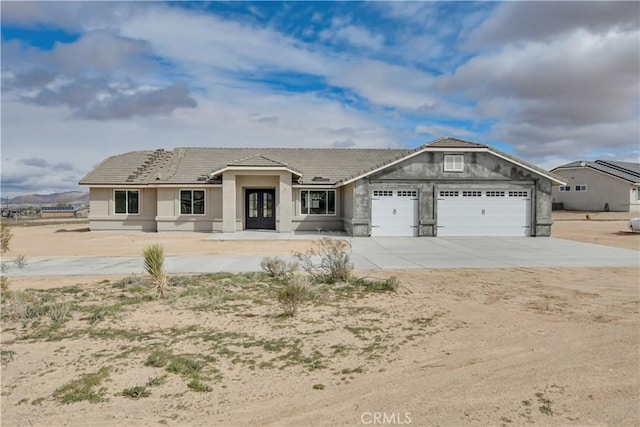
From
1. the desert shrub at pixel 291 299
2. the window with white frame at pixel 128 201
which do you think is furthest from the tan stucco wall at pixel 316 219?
the desert shrub at pixel 291 299

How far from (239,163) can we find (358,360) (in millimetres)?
19990

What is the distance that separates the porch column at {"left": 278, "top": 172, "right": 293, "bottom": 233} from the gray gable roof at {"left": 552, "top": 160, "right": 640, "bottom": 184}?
112 ft

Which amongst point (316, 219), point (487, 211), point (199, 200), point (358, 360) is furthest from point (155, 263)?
point (487, 211)

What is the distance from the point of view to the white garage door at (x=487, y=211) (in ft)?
73.0

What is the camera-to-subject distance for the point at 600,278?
35.1 feet

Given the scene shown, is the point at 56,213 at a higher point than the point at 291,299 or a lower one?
higher

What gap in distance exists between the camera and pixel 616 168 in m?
43.9

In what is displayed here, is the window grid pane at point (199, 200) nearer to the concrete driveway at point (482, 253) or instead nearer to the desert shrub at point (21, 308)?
the concrete driveway at point (482, 253)

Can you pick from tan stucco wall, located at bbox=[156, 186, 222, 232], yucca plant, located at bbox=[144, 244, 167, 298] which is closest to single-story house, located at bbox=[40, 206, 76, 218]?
tan stucco wall, located at bbox=[156, 186, 222, 232]

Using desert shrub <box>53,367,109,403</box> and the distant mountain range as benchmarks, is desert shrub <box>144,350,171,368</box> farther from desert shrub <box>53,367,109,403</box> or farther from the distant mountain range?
the distant mountain range

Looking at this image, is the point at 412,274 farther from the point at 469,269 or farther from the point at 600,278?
the point at 600,278

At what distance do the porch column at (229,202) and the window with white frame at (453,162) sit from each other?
12200 millimetres

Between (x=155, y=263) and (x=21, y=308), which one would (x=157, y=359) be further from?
(x=155, y=263)

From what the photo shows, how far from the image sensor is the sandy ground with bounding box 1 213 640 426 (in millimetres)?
4113
